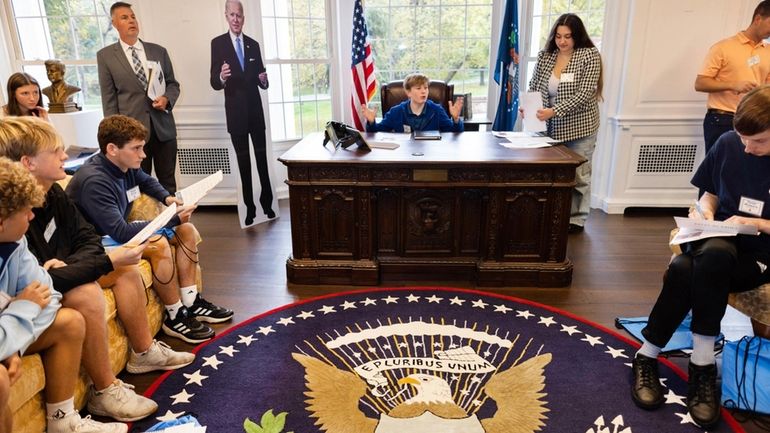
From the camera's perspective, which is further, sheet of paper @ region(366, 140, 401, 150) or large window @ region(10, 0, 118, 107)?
large window @ region(10, 0, 118, 107)

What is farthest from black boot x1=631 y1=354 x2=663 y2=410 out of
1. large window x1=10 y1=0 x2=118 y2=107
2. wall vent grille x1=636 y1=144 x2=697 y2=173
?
large window x1=10 y1=0 x2=118 y2=107

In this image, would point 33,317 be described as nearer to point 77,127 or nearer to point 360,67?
point 77,127

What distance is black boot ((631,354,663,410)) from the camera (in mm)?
1953

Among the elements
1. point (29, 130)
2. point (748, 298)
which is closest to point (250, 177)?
point (29, 130)

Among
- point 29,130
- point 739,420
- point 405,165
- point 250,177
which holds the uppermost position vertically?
point 29,130

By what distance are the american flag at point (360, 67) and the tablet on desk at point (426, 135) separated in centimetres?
119

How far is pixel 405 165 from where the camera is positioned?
2771mm

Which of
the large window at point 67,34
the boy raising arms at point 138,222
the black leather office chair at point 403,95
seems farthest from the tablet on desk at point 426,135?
the large window at point 67,34

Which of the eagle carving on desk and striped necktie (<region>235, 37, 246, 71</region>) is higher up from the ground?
striped necktie (<region>235, 37, 246, 71</region>)

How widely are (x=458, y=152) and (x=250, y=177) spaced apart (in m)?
1.82

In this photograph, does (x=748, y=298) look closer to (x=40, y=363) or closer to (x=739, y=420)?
(x=739, y=420)

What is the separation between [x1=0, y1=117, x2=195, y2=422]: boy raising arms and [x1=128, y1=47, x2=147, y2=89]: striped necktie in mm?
1736

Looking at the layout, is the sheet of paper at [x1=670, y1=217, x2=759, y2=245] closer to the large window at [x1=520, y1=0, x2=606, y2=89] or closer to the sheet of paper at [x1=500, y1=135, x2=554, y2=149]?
the sheet of paper at [x1=500, y1=135, x2=554, y2=149]

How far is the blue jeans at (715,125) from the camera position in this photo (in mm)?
3590
